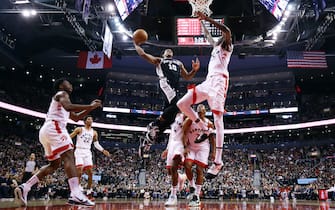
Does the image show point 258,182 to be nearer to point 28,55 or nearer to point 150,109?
point 150,109

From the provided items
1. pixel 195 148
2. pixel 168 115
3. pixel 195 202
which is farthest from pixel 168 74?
pixel 195 202

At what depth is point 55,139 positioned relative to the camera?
4.82 meters

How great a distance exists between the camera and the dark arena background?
16.1m

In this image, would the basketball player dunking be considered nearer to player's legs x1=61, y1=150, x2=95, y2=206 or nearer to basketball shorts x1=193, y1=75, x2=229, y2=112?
basketball shorts x1=193, y1=75, x2=229, y2=112

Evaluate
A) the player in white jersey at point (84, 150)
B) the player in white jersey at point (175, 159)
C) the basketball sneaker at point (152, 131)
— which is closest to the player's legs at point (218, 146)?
the player in white jersey at point (175, 159)

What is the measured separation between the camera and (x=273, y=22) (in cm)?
1817

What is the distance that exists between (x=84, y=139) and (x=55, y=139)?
373cm

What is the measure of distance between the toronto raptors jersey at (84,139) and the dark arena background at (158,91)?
202 cm

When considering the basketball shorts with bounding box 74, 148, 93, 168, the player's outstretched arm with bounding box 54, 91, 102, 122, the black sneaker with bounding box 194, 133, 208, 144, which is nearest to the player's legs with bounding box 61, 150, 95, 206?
the player's outstretched arm with bounding box 54, 91, 102, 122

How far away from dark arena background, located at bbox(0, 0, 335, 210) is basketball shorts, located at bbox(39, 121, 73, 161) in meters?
2.57

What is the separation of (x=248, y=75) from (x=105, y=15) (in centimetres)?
2438

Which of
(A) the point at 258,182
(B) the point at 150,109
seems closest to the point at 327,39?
(A) the point at 258,182

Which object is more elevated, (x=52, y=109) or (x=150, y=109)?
(x=150, y=109)

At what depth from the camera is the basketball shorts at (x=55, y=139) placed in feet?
15.8
